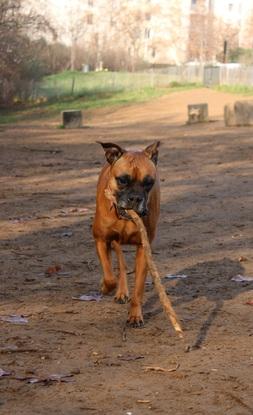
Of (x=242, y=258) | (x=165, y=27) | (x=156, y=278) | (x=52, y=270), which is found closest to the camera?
(x=156, y=278)

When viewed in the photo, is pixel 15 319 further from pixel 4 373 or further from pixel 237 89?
pixel 237 89

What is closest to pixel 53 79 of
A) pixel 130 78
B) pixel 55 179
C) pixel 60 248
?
pixel 130 78

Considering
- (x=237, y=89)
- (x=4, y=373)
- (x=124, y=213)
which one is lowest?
(x=237, y=89)

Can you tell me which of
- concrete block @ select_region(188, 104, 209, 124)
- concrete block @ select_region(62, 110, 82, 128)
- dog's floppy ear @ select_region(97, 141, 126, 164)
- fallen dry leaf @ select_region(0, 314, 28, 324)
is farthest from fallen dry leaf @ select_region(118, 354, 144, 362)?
concrete block @ select_region(62, 110, 82, 128)

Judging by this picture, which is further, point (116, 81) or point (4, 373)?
point (116, 81)

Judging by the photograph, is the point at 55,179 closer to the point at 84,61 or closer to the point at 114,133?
the point at 114,133

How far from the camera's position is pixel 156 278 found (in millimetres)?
6066

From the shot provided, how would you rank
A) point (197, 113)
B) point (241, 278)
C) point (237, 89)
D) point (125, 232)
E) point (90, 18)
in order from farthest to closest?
point (90, 18) → point (237, 89) → point (197, 113) → point (241, 278) → point (125, 232)

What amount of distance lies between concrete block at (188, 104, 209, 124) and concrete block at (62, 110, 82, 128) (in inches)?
161

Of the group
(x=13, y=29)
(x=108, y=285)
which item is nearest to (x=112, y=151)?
(x=108, y=285)

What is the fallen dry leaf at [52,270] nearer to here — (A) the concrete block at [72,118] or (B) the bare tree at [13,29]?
(A) the concrete block at [72,118]

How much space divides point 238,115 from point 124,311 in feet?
76.5

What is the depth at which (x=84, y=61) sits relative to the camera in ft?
283

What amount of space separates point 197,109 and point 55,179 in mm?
16649
